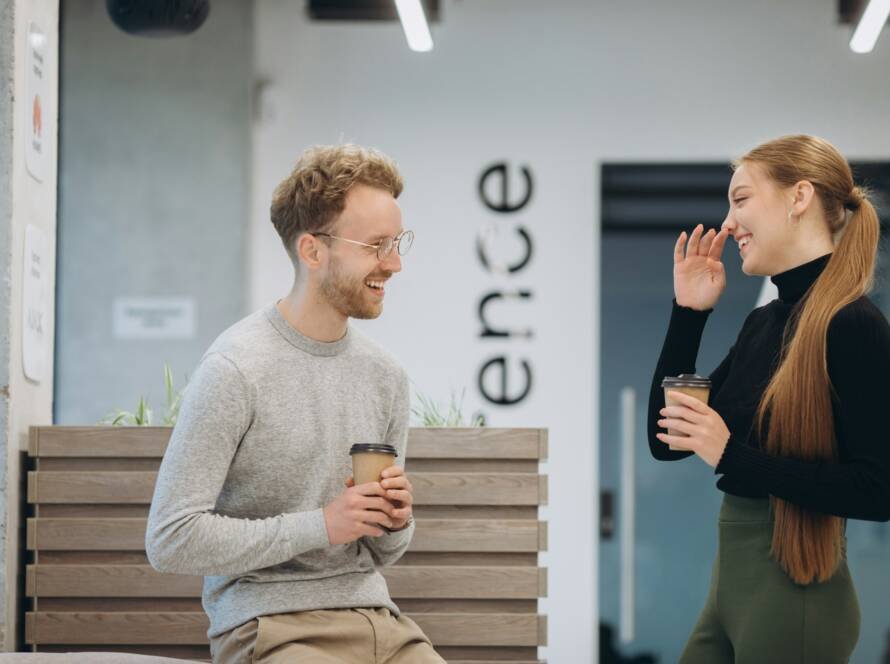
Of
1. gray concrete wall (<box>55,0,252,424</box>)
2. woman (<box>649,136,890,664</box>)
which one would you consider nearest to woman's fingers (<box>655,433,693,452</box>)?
woman (<box>649,136,890,664</box>)

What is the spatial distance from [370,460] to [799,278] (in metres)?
0.84

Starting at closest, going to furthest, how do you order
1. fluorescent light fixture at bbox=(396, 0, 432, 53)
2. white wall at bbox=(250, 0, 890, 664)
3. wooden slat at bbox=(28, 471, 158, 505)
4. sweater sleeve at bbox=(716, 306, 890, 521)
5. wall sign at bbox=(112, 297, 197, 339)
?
sweater sleeve at bbox=(716, 306, 890, 521) → wooden slat at bbox=(28, 471, 158, 505) → fluorescent light fixture at bbox=(396, 0, 432, 53) → wall sign at bbox=(112, 297, 197, 339) → white wall at bbox=(250, 0, 890, 664)

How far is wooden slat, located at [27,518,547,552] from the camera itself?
122 inches

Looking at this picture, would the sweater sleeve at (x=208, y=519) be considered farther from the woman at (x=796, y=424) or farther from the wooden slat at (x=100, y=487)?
the wooden slat at (x=100, y=487)

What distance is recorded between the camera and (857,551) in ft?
19.0

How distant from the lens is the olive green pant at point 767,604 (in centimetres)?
209

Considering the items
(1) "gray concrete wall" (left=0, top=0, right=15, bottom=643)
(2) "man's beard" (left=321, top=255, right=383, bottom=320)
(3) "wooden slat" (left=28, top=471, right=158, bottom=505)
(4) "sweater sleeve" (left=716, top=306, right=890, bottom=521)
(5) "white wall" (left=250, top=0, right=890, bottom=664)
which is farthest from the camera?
(5) "white wall" (left=250, top=0, right=890, bottom=664)

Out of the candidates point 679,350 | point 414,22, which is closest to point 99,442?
point 679,350

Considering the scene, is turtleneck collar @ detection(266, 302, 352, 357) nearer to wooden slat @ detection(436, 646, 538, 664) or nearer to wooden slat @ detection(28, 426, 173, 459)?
wooden slat @ detection(28, 426, 173, 459)

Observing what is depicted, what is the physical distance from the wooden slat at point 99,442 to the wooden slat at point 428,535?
171 mm

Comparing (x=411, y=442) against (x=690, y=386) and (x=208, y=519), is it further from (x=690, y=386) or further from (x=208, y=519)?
(x=690, y=386)

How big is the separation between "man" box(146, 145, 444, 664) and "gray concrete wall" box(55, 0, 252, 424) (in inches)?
137

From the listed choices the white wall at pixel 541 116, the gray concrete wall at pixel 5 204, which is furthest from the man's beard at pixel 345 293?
the white wall at pixel 541 116

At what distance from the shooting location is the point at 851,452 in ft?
6.78
